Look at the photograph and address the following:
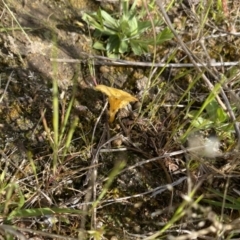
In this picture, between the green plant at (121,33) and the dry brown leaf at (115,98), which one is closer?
the dry brown leaf at (115,98)

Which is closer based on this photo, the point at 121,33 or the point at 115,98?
the point at 115,98

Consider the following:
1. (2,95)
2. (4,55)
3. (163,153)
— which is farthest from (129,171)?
(4,55)

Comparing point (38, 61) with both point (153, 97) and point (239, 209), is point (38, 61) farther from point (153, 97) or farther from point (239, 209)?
point (239, 209)

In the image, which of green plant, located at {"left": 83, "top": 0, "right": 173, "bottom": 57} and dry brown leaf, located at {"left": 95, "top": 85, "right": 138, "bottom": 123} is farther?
green plant, located at {"left": 83, "top": 0, "right": 173, "bottom": 57}
